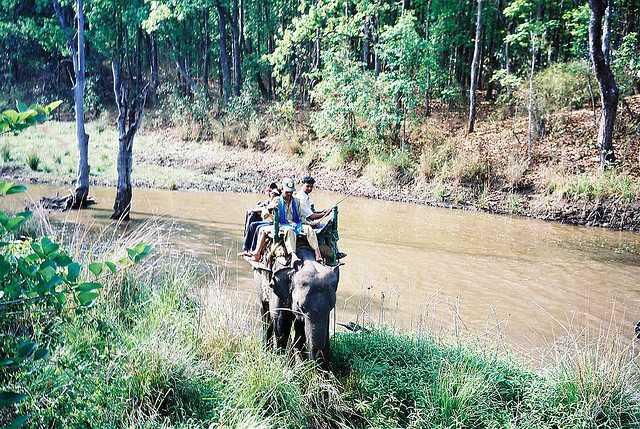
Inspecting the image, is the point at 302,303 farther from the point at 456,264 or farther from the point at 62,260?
the point at 456,264

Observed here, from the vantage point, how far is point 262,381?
460 cm

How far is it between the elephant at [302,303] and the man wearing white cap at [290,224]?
13 centimetres

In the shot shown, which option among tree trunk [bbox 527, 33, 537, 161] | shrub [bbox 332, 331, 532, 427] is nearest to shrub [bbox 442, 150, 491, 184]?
tree trunk [bbox 527, 33, 537, 161]

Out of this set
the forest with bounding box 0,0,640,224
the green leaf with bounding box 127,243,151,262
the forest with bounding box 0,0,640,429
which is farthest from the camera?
the forest with bounding box 0,0,640,224

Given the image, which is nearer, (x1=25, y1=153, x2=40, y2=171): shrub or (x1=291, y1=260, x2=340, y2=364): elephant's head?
(x1=291, y1=260, x2=340, y2=364): elephant's head

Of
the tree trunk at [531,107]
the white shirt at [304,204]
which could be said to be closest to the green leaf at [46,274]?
the white shirt at [304,204]

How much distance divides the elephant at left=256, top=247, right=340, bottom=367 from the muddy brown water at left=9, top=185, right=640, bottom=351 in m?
1.45

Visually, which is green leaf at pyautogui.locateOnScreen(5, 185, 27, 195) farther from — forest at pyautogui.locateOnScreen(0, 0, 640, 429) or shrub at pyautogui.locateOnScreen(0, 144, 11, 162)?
shrub at pyautogui.locateOnScreen(0, 144, 11, 162)

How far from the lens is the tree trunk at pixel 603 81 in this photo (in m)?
14.1

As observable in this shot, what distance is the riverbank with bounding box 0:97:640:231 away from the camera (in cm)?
1499

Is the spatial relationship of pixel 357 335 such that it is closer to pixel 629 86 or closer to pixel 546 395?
pixel 546 395

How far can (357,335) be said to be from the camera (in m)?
6.16

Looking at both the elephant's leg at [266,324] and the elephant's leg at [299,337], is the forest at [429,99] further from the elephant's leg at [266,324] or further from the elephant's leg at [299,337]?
the elephant's leg at [299,337]

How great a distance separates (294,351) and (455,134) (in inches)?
627
